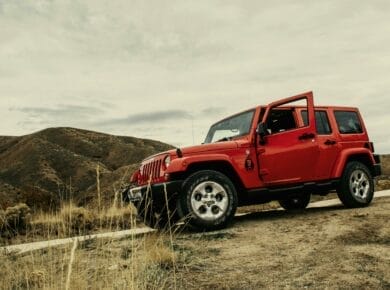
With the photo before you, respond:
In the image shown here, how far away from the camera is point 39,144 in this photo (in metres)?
47.2

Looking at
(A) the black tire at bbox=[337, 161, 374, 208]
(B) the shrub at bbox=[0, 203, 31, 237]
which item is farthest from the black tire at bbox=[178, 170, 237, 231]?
(B) the shrub at bbox=[0, 203, 31, 237]


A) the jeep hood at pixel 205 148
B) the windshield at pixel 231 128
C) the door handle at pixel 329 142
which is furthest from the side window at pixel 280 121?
the jeep hood at pixel 205 148

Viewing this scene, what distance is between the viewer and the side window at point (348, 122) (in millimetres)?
8734

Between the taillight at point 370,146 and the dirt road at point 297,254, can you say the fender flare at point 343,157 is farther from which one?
the dirt road at point 297,254

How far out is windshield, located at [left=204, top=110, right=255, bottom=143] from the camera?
7848 millimetres

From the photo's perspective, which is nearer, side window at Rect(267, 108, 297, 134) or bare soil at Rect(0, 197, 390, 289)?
bare soil at Rect(0, 197, 390, 289)

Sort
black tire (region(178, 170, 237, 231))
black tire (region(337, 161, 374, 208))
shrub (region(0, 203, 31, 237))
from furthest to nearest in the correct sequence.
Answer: shrub (region(0, 203, 31, 237))
black tire (region(337, 161, 374, 208))
black tire (region(178, 170, 237, 231))

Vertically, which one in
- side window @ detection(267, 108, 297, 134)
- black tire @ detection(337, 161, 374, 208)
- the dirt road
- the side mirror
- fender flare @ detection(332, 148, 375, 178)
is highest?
side window @ detection(267, 108, 297, 134)

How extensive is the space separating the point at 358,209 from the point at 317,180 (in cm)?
90

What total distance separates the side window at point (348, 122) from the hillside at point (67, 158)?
22345 millimetres

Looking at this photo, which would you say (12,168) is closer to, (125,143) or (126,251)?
(125,143)

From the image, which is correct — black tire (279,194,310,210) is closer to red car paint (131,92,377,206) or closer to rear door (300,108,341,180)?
red car paint (131,92,377,206)

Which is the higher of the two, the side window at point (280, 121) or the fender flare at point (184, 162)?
the side window at point (280, 121)

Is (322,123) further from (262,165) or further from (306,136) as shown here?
(262,165)
